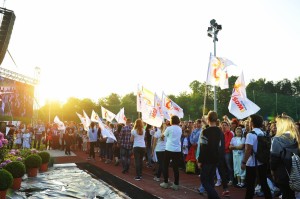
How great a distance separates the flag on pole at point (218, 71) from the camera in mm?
13453

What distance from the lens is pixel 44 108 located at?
89.2 m

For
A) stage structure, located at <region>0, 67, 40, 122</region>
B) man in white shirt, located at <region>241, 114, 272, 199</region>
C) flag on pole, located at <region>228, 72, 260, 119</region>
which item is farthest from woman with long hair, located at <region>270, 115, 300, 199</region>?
stage structure, located at <region>0, 67, 40, 122</region>

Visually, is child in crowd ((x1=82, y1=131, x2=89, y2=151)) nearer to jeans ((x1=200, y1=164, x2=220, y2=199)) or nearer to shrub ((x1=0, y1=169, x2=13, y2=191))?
shrub ((x1=0, y1=169, x2=13, y2=191))

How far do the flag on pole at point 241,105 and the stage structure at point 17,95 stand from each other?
26.3 m

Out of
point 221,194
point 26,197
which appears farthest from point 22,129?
point 221,194

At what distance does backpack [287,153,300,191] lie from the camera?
5094 mm

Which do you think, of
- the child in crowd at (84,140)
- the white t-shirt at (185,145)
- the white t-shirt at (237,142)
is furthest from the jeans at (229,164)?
the child in crowd at (84,140)

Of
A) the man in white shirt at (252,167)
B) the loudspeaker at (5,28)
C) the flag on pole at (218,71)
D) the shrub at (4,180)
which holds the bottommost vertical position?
the shrub at (4,180)

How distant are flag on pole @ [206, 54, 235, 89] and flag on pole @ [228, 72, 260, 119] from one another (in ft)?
5.13

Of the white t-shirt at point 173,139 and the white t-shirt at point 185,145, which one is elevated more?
the white t-shirt at point 173,139

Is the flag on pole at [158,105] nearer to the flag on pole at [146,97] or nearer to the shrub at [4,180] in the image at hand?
the flag on pole at [146,97]

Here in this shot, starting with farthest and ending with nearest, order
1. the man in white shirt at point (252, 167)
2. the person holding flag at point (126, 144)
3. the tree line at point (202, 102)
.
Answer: the tree line at point (202, 102) → the person holding flag at point (126, 144) → the man in white shirt at point (252, 167)

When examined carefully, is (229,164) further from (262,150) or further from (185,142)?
(262,150)

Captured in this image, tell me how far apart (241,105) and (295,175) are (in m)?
6.44
